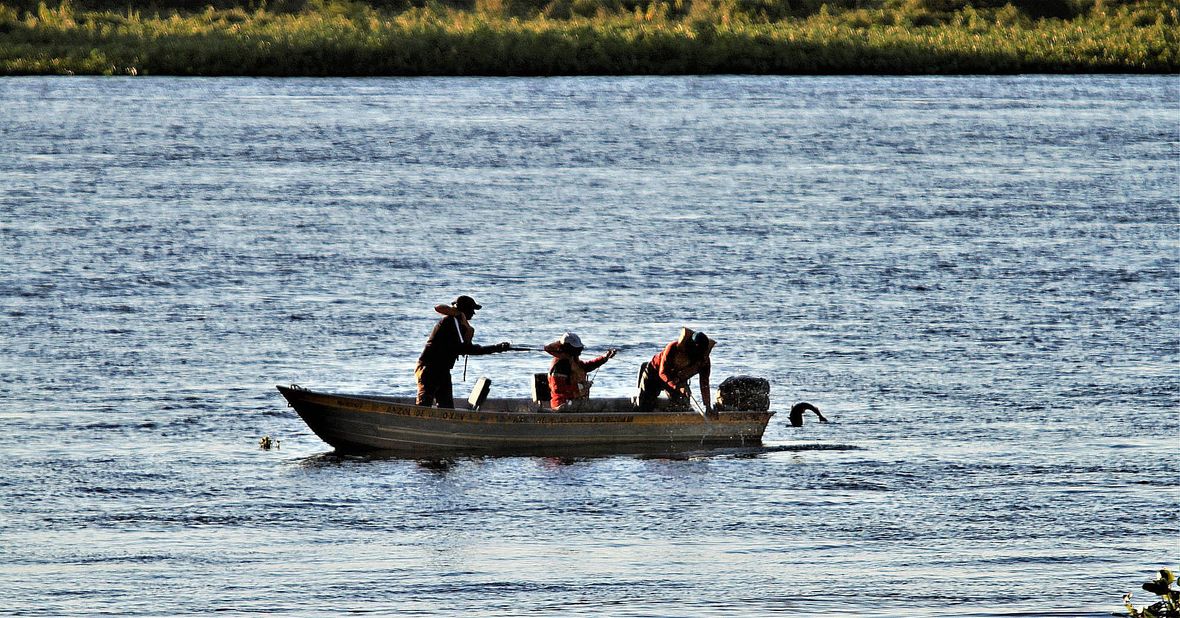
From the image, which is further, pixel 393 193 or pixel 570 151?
pixel 570 151

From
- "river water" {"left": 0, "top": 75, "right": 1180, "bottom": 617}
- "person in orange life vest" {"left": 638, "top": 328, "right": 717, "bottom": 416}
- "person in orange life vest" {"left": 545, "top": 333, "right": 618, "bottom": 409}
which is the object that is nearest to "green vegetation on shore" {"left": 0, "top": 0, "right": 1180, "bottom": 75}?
"river water" {"left": 0, "top": 75, "right": 1180, "bottom": 617}

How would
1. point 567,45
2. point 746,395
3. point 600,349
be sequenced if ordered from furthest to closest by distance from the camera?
point 567,45 < point 600,349 < point 746,395

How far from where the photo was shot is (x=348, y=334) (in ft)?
102

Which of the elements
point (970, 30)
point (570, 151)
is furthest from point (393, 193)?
point (970, 30)

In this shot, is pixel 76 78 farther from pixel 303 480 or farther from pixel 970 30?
pixel 303 480

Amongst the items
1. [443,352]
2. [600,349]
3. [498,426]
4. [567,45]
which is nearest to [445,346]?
[443,352]

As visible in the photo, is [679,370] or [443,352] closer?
[443,352]

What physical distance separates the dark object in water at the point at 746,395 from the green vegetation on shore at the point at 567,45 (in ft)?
200

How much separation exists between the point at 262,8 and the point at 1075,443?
7581 centimetres

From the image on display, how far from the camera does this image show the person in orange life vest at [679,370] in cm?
2355

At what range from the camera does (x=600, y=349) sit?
29.7 metres

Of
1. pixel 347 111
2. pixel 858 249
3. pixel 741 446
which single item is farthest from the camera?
pixel 347 111

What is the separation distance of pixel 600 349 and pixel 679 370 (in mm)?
6043

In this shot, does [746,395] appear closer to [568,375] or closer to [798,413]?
[798,413]
